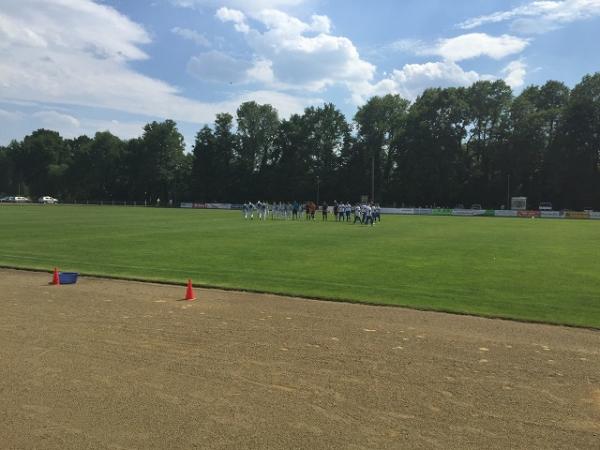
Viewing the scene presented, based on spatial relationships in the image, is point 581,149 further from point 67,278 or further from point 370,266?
point 67,278

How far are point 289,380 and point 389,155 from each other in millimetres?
97422

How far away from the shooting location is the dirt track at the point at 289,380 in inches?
178

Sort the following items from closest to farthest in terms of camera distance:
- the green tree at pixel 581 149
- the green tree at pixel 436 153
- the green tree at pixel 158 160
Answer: the green tree at pixel 581 149
the green tree at pixel 436 153
the green tree at pixel 158 160

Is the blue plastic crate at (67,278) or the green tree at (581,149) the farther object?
the green tree at (581,149)

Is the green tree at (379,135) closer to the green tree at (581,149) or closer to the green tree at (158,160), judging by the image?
the green tree at (581,149)

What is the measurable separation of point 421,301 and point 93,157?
450 ft

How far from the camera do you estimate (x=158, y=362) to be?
6.38 m

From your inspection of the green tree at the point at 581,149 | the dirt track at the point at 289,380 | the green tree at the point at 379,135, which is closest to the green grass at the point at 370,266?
the dirt track at the point at 289,380

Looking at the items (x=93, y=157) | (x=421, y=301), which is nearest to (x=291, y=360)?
(x=421, y=301)

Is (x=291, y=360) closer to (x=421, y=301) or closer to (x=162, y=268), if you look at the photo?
(x=421, y=301)

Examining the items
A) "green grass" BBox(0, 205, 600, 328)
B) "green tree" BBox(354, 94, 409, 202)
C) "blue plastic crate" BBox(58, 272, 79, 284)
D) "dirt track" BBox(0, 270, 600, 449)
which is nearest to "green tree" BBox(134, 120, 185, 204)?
"green tree" BBox(354, 94, 409, 202)

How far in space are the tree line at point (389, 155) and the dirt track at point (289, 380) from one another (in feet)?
268

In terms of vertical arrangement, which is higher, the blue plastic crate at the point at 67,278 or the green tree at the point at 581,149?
the green tree at the point at 581,149

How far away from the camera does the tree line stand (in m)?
81.5
